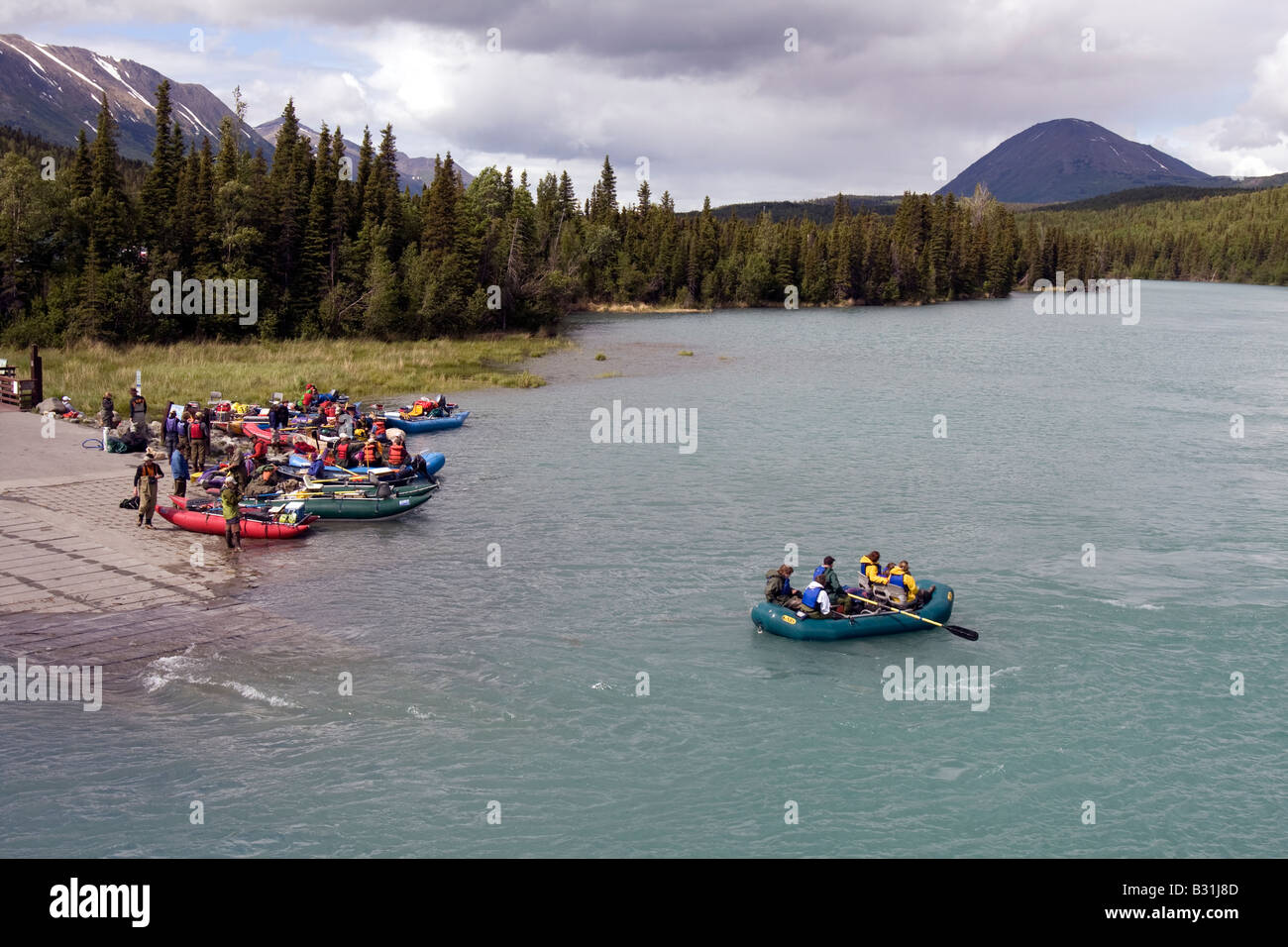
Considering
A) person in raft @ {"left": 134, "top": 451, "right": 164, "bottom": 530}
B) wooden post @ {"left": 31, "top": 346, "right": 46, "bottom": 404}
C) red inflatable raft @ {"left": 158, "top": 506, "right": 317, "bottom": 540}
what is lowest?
red inflatable raft @ {"left": 158, "top": 506, "right": 317, "bottom": 540}

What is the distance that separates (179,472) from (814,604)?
20.8 metres

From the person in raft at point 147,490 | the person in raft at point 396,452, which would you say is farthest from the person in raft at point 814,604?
→ the person in raft at point 147,490

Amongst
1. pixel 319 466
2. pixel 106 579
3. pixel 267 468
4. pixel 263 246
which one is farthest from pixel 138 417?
pixel 263 246

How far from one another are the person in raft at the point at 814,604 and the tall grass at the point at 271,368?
1305 inches

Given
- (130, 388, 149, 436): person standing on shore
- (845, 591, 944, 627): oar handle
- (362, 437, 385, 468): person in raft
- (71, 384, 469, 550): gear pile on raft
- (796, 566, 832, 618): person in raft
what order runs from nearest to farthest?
(796, 566, 832, 618): person in raft → (845, 591, 944, 627): oar handle → (71, 384, 469, 550): gear pile on raft → (362, 437, 385, 468): person in raft → (130, 388, 149, 436): person standing on shore

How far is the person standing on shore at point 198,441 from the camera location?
119 feet

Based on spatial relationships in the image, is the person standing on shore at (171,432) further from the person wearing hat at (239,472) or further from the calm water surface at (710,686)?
the calm water surface at (710,686)

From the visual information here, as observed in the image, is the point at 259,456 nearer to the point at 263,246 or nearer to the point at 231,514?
the point at 231,514

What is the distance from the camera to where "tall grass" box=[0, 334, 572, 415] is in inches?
1988

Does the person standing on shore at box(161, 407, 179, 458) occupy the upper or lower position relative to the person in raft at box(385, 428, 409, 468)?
upper

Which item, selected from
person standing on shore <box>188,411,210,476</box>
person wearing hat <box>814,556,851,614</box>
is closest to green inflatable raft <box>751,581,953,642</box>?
person wearing hat <box>814,556,851,614</box>

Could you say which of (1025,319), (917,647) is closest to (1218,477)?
(917,647)

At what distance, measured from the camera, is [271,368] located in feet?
196

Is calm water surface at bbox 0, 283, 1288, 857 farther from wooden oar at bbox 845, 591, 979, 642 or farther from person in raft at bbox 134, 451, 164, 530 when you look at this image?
person in raft at bbox 134, 451, 164, 530
